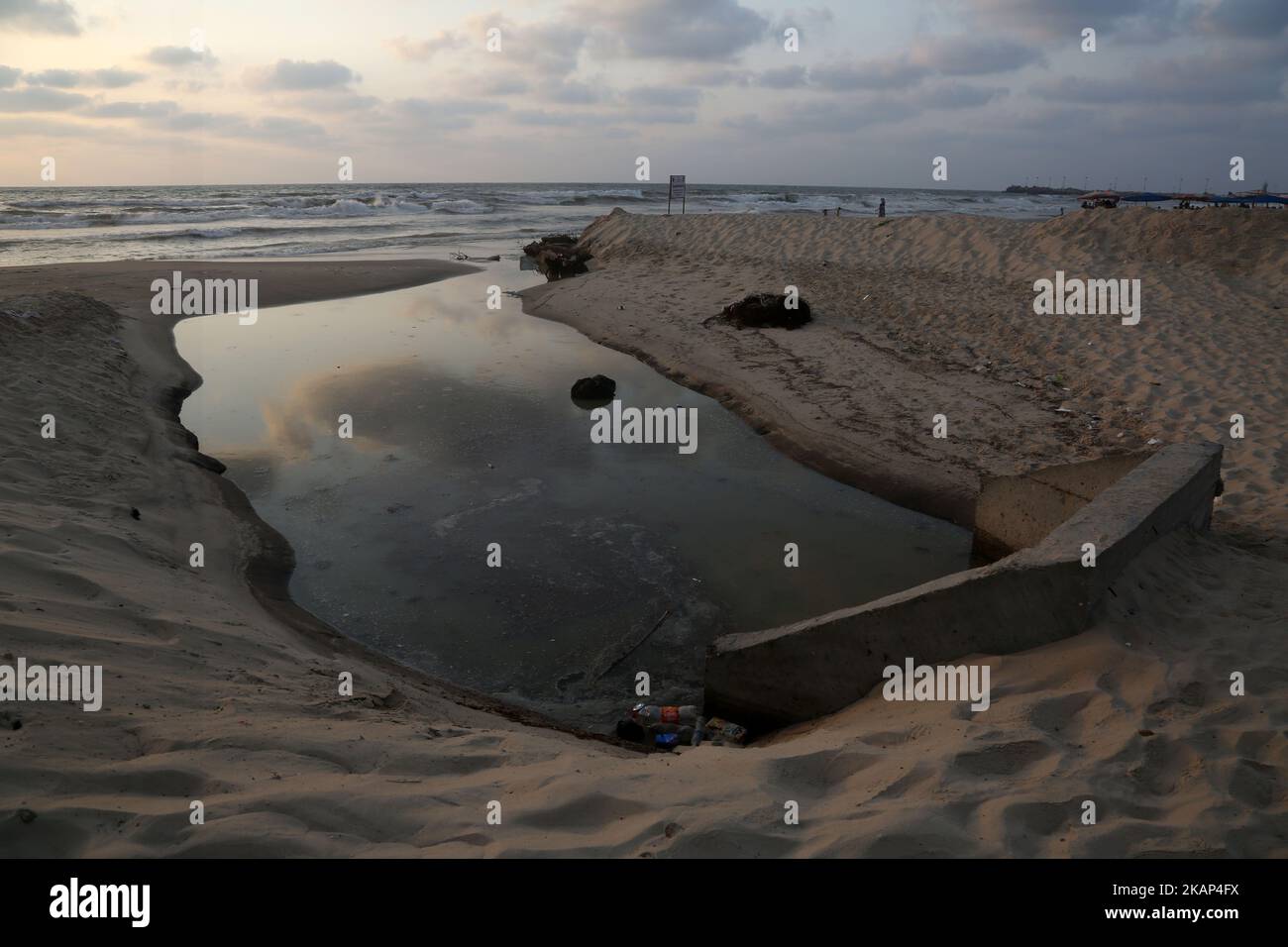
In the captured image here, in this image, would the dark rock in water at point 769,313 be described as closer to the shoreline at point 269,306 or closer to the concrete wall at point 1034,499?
the concrete wall at point 1034,499

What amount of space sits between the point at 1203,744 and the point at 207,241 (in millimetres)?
34050

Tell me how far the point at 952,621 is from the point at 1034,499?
257cm

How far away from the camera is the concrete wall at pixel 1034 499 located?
219 inches

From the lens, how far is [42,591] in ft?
13.7

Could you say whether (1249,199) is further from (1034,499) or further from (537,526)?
(537,526)

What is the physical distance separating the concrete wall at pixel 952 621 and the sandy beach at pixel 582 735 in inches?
6.6

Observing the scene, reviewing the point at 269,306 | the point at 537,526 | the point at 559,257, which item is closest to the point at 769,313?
the point at 537,526

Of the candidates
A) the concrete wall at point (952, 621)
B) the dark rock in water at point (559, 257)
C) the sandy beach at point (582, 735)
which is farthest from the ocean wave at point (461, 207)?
the concrete wall at point (952, 621)

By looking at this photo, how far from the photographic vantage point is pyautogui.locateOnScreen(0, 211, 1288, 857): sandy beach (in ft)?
8.78

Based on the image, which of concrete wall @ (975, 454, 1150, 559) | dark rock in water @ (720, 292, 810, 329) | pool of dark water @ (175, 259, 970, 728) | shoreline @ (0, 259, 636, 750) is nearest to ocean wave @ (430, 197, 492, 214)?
shoreline @ (0, 259, 636, 750)

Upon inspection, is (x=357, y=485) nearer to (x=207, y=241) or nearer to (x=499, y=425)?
(x=499, y=425)

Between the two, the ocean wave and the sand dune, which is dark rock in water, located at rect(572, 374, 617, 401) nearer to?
the sand dune

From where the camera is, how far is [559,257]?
21984 millimetres
